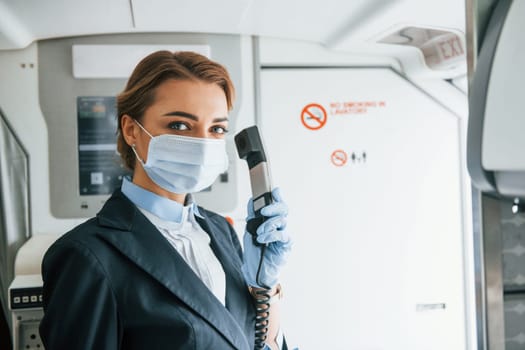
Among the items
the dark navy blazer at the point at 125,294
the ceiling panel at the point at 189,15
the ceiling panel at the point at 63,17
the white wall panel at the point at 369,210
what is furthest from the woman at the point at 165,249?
the white wall panel at the point at 369,210

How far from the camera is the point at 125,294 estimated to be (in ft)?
4.31

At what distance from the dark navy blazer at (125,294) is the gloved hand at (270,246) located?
22 centimetres

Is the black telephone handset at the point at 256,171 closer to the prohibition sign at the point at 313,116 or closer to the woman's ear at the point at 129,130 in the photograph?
the woman's ear at the point at 129,130

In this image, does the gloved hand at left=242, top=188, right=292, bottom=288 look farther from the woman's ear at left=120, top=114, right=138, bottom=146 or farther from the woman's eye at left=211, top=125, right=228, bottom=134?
the woman's ear at left=120, top=114, right=138, bottom=146

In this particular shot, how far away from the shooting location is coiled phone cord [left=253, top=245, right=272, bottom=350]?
1.66m

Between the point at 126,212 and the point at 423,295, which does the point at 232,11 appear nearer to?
the point at 126,212

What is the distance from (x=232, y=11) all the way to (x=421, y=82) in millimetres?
1386

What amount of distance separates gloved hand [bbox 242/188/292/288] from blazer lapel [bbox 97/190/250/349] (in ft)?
0.76

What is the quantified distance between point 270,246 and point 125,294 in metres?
0.58

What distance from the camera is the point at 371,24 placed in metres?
2.57

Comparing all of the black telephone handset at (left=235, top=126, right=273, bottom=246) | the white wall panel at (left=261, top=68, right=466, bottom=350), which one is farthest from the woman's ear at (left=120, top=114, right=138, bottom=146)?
the white wall panel at (left=261, top=68, right=466, bottom=350)

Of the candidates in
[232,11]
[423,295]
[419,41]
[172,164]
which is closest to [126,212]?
[172,164]

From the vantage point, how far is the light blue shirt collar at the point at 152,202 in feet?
5.14

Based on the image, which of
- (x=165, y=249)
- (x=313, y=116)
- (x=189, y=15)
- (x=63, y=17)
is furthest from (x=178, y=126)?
(x=313, y=116)
